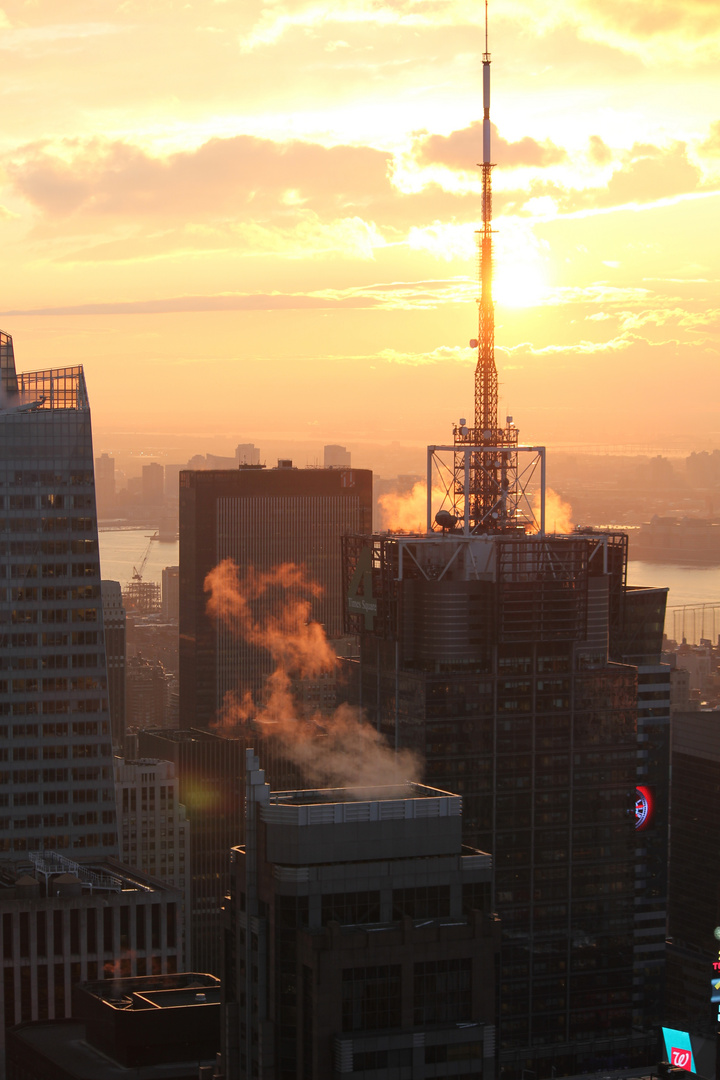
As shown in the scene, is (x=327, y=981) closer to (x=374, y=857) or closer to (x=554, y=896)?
(x=374, y=857)

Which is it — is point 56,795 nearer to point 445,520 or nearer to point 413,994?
point 445,520

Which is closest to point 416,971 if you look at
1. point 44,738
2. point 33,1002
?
point 33,1002

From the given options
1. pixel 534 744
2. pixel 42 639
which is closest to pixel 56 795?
pixel 42 639

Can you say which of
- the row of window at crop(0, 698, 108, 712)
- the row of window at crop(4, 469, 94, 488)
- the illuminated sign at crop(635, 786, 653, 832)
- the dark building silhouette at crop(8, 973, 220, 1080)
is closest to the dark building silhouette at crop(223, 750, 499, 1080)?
the dark building silhouette at crop(8, 973, 220, 1080)

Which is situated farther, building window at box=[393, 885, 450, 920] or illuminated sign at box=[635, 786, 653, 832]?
illuminated sign at box=[635, 786, 653, 832]

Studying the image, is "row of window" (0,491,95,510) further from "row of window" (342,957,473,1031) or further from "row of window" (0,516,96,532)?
"row of window" (342,957,473,1031)
